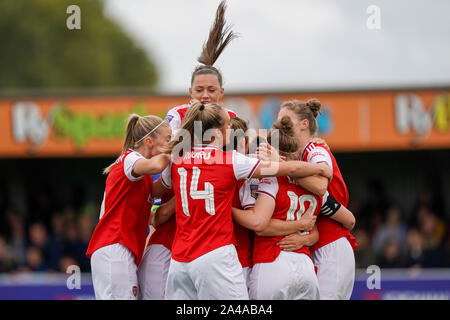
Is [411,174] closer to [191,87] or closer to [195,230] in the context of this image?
[191,87]

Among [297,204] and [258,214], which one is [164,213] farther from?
[297,204]

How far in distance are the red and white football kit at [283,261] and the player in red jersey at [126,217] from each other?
3.02 feet

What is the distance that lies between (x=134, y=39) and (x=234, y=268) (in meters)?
46.0

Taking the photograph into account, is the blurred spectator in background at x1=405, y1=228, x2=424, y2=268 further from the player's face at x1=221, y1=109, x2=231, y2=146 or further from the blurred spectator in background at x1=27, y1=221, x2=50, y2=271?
the player's face at x1=221, y1=109, x2=231, y2=146

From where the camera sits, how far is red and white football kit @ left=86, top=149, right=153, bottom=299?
4977 millimetres

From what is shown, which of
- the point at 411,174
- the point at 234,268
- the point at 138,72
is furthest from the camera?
the point at 138,72

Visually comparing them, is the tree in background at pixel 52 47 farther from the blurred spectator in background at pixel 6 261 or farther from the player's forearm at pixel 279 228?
the player's forearm at pixel 279 228

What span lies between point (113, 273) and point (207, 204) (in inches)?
39.6

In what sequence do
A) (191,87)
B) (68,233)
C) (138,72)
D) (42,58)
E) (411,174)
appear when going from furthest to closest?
(138,72) < (42,58) < (411,174) < (68,233) < (191,87)

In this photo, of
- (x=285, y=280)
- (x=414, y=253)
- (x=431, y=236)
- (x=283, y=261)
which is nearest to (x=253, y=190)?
(x=283, y=261)

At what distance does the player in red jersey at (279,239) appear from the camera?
4.72 m

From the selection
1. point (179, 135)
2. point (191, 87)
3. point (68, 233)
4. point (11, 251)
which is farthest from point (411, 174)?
point (179, 135)

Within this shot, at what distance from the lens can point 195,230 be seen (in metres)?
4.58

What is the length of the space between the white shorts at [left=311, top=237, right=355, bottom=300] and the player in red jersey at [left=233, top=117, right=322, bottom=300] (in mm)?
247
